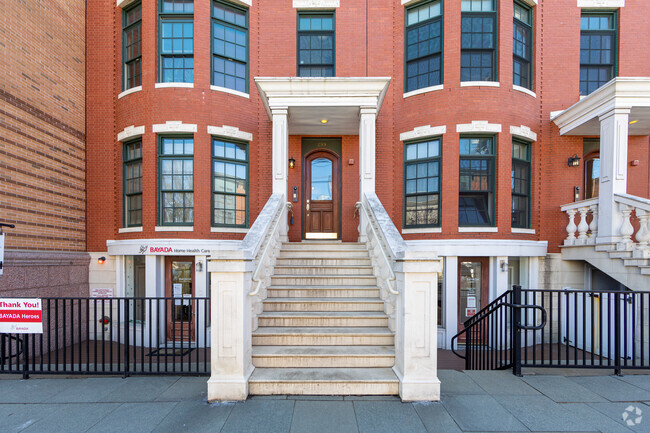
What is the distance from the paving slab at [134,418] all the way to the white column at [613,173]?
9524mm

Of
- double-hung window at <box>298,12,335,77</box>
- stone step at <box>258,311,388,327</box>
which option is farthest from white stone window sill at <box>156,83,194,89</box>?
stone step at <box>258,311,388,327</box>

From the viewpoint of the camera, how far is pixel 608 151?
7.68 metres

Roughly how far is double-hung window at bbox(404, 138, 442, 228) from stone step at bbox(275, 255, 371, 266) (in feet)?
10.6

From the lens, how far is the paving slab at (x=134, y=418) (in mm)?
3447

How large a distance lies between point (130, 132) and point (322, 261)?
Result: 267 inches

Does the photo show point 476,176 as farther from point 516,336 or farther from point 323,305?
point 323,305

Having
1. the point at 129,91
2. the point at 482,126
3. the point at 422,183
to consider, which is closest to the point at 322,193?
the point at 422,183

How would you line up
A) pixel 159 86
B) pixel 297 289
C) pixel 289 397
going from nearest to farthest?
1. pixel 289 397
2. pixel 297 289
3. pixel 159 86

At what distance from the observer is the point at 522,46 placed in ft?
30.0

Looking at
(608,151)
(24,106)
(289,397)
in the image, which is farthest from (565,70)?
(24,106)

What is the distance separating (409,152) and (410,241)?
8.66ft

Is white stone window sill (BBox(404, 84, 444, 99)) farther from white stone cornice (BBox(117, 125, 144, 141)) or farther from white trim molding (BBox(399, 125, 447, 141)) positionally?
white stone cornice (BBox(117, 125, 144, 141))

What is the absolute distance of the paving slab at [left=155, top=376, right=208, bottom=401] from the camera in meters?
4.11

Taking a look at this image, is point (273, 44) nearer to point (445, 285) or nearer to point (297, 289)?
point (297, 289)
